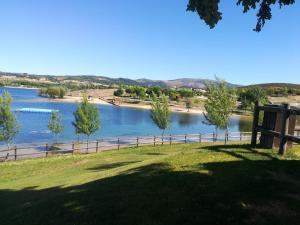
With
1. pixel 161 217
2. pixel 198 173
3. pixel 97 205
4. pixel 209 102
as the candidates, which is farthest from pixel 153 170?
pixel 209 102

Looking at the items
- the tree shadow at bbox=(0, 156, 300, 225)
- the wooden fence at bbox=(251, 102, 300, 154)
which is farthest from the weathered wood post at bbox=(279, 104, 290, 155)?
the tree shadow at bbox=(0, 156, 300, 225)

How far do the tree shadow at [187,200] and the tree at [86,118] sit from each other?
101 ft

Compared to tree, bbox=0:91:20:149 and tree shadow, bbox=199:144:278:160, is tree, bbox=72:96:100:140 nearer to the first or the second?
tree, bbox=0:91:20:149

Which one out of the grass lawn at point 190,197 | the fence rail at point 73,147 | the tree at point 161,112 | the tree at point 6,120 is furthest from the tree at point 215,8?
the tree at point 161,112

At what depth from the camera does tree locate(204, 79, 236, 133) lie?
1485 inches

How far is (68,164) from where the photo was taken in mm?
22984

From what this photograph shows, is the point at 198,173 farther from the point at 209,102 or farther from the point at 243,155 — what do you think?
the point at 209,102

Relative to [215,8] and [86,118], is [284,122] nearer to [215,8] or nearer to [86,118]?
[215,8]

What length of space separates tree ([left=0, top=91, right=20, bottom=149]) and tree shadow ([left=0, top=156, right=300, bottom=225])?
28.9 metres

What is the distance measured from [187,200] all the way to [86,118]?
35.1 metres

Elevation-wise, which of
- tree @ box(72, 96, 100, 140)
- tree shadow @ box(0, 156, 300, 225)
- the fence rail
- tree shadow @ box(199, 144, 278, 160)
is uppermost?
tree shadow @ box(199, 144, 278, 160)

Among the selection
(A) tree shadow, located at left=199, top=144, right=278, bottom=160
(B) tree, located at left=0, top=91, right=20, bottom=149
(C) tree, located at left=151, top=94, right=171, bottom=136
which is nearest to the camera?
(A) tree shadow, located at left=199, top=144, right=278, bottom=160

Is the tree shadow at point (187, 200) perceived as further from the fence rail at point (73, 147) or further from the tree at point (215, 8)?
the fence rail at point (73, 147)

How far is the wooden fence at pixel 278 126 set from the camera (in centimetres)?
1085
